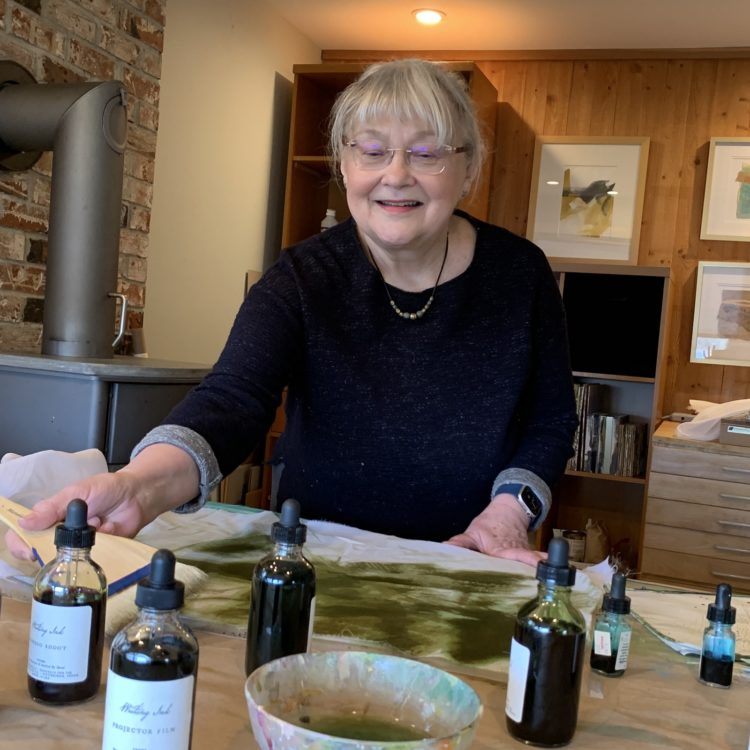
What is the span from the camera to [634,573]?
364cm

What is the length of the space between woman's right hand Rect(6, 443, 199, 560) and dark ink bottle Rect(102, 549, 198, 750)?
39 cm

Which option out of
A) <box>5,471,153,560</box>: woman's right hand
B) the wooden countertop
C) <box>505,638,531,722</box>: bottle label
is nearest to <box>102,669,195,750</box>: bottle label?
<box>505,638,531,722</box>: bottle label

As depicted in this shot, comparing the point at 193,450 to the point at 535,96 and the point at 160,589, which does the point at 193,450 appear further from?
the point at 535,96

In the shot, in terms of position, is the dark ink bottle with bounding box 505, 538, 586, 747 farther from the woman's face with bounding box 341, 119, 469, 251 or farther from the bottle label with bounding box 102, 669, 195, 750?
the woman's face with bounding box 341, 119, 469, 251

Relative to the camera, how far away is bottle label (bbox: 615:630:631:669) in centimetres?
88

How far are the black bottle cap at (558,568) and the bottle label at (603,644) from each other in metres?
0.23

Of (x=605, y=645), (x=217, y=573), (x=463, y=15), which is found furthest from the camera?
(x=463, y=15)

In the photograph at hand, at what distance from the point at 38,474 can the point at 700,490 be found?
8.91ft

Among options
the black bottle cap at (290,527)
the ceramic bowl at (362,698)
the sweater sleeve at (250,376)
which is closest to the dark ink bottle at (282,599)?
the black bottle cap at (290,527)

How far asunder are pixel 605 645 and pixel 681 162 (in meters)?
3.39

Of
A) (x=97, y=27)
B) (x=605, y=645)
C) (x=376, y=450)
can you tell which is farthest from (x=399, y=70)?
(x=97, y=27)

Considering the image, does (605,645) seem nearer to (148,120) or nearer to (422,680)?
(422,680)

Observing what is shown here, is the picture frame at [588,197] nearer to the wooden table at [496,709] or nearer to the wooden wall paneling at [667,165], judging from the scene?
the wooden wall paneling at [667,165]

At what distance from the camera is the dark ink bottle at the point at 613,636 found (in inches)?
34.6
